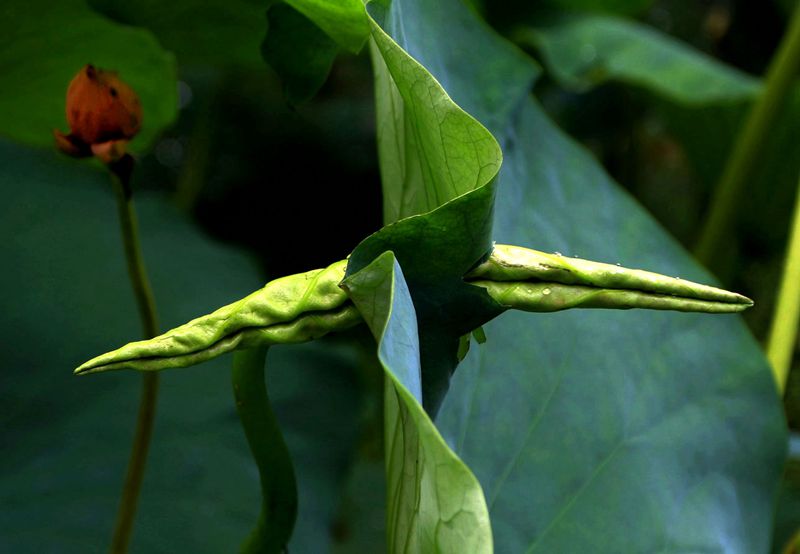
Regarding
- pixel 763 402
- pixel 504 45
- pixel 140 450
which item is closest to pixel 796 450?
pixel 763 402

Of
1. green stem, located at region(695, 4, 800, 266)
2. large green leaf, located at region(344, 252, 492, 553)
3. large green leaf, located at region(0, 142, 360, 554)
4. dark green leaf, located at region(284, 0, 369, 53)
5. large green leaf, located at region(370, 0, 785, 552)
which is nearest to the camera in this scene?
large green leaf, located at region(344, 252, 492, 553)

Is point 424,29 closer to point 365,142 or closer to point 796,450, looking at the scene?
point 796,450

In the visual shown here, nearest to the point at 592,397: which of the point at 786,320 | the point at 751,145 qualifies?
the point at 786,320

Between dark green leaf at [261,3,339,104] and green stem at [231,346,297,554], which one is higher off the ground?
dark green leaf at [261,3,339,104]

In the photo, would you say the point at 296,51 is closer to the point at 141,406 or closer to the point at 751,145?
the point at 141,406

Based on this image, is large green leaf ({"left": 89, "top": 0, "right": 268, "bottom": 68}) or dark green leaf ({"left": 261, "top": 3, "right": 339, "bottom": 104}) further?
large green leaf ({"left": 89, "top": 0, "right": 268, "bottom": 68})

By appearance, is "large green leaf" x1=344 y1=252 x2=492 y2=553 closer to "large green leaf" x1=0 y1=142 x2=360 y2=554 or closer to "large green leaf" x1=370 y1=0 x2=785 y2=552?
"large green leaf" x1=370 y1=0 x2=785 y2=552

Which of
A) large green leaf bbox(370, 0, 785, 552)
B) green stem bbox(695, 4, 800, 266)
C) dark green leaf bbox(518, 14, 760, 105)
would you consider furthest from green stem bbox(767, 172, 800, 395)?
dark green leaf bbox(518, 14, 760, 105)
